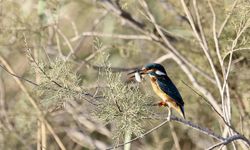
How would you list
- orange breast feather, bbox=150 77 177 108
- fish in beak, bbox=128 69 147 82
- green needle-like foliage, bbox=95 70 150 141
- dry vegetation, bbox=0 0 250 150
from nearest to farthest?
green needle-like foliage, bbox=95 70 150 141 < fish in beak, bbox=128 69 147 82 < orange breast feather, bbox=150 77 177 108 < dry vegetation, bbox=0 0 250 150

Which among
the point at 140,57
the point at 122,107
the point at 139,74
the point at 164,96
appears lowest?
the point at 122,107

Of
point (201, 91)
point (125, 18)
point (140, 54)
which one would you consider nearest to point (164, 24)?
point (140, 54)

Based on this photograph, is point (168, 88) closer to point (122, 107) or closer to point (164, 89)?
point (164, 89)

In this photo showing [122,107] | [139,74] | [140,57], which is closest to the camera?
[122,107]

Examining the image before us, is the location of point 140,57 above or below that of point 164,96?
above

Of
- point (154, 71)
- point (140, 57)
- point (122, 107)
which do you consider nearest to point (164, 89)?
point (154, 71)

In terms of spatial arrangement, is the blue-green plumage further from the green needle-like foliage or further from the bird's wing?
the green needle-like foliage

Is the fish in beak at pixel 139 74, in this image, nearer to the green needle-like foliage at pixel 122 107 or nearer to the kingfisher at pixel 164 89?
the kingfisher at pixel 164 89

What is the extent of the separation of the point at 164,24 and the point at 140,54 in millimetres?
322

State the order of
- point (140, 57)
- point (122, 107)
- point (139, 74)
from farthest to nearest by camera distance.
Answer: point (140, 57) → point (139, 74) → point (122, 107)

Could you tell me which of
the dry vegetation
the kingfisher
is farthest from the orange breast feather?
the dry vegetation

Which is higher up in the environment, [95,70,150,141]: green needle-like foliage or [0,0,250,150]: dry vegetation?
[0,0,250,150]: dry vegetation

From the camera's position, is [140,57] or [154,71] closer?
[154,71]

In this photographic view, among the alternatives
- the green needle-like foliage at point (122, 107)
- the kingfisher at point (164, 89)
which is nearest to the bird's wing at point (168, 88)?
the kingfisher at point (164, 89)
